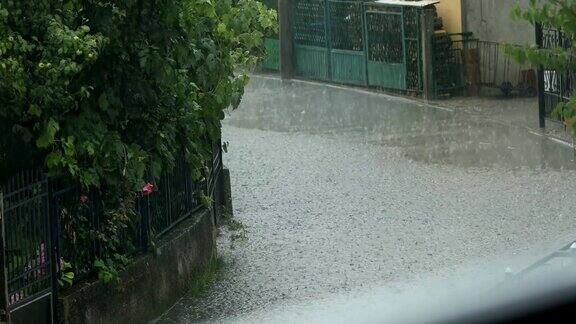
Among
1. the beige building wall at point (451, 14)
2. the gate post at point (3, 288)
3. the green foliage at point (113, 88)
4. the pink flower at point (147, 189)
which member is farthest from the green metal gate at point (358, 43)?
the gate post at point (3, 288)

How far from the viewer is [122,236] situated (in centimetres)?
881

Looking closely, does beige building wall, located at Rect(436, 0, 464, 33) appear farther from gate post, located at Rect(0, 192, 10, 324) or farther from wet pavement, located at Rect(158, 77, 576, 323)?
gate post, located at Rect(0, 192, 10, 324)

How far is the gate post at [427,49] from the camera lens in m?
20.0

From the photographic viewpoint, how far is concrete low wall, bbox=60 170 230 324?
7992 mm

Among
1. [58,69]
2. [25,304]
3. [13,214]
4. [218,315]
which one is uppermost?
[58,69]

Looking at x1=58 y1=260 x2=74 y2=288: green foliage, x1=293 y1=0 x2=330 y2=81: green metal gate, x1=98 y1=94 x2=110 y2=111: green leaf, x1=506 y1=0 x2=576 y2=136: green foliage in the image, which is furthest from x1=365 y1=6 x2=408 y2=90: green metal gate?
x1=58 y1=260 x2=74 y2=288: green foliage

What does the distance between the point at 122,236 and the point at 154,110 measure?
100 cm

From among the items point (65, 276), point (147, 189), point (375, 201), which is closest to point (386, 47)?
point (375, 201)

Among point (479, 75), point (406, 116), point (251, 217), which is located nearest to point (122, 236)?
point (251, 217)

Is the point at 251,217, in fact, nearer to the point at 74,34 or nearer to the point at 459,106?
the point at 74,34

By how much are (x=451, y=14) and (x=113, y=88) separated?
13586 millimetres

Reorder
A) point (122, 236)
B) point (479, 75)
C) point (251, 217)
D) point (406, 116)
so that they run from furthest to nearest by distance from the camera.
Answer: point (479, 75) < point (406, 116) < point (251, 217) < point (122, 236)

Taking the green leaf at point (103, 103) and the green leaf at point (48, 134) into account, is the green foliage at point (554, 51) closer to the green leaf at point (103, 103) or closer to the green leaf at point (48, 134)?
the green leaf at point (103, 103)

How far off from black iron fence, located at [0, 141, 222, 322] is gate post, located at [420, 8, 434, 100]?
11.5 m
